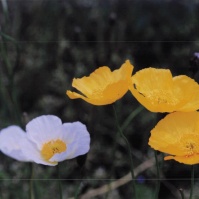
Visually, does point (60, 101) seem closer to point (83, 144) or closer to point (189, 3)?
point (189, 3)

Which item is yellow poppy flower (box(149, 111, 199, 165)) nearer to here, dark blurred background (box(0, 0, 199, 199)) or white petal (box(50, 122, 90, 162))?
white petal (box(50, 122, 90, 162))

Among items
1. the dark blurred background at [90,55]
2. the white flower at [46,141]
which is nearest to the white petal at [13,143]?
the white flower at [46,141]

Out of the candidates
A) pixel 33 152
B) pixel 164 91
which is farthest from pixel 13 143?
pixel 164 91

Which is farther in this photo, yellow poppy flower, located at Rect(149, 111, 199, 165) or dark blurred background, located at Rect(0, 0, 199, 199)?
dark blurred background, located at Rect(0, 0, 199, 199)

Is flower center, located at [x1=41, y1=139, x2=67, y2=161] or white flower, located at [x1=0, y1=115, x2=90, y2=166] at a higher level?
white flower, located at [x1=0, y1=115, x2=90, y2=166]

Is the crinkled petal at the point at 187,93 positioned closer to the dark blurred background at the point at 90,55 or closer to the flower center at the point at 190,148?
the flower center at the point at 190,148

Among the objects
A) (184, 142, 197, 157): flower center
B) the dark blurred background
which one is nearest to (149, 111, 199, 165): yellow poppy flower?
(184, 142, 197, 157): flower center

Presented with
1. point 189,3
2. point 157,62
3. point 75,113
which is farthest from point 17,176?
point 189,3
